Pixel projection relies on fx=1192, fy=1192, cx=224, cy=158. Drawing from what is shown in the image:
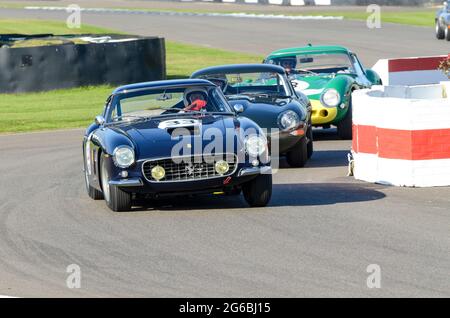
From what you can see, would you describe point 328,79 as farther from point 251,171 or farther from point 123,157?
point 123,157

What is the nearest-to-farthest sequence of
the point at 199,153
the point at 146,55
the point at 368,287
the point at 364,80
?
1. the point at 368,287
2. the point at 199,153
3. the point at 364,80
4. the point at 146,55

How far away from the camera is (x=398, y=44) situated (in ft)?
125

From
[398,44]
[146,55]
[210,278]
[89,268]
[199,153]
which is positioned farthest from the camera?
[398,44]

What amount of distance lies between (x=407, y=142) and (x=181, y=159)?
106 inches

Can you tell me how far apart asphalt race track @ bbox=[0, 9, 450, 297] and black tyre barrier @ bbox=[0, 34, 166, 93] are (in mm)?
9491

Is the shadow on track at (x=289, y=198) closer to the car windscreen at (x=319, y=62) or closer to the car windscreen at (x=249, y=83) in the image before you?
the car windscreen at (x=249, y=83)

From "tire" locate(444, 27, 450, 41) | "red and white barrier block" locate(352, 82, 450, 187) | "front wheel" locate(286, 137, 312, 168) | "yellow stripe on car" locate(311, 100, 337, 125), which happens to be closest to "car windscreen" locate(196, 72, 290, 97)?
"front wheel" locate(286, 137, 312, 168)

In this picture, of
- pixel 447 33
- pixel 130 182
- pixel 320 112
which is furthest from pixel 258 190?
pixel 447 33

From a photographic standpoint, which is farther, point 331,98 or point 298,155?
point 331,98

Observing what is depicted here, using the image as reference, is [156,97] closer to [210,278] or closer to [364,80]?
[210,278]

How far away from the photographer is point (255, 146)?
35.5 ft
